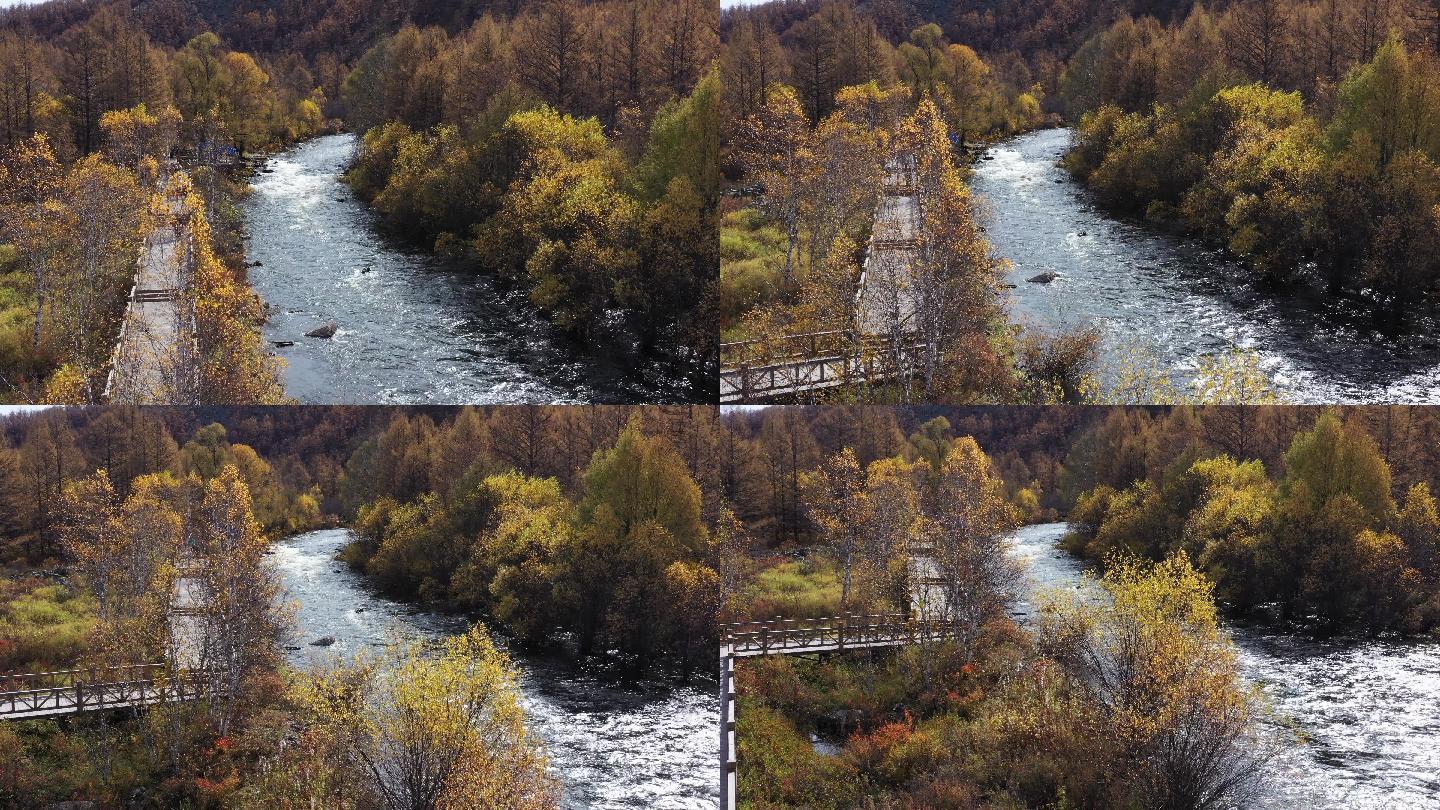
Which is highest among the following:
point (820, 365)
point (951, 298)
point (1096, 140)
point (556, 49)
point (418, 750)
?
point (556, 49)

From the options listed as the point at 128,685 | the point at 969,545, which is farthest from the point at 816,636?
the point at 128,685

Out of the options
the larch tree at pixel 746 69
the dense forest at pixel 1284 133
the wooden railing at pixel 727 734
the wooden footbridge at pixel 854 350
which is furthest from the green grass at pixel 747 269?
the dense forest at pixel 1284 133

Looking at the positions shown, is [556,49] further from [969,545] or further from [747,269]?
[969,545]

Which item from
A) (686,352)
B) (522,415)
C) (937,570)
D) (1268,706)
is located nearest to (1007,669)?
(937,570)

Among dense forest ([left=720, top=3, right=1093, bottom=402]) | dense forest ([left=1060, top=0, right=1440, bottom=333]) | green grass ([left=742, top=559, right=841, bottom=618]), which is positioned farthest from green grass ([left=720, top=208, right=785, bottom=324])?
dense forest ([left=1060, top=0, right=1440, bottom=333])

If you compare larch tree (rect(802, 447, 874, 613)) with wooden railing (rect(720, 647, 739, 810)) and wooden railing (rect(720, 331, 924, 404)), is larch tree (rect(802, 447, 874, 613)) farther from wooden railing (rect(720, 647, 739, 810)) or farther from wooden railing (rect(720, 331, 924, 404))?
wooden railing (rect(720, 331, 924, 404))
